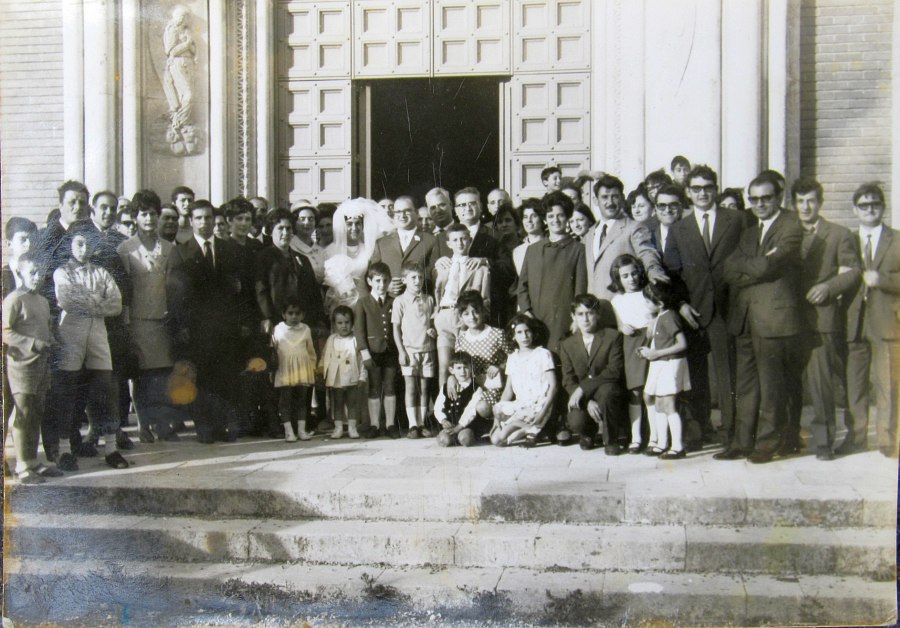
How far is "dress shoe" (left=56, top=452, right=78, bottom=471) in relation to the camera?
612cm

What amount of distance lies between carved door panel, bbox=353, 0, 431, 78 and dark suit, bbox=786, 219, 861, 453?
4.49m

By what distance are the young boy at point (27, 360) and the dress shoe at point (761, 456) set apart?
446 centimetres

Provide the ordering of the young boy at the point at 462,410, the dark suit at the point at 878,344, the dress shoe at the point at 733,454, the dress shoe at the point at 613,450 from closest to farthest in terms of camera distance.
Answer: the dark suit at the point at 878,344 → the dress shoe at the point at 733,454 → the dress shoe at the point at 613,450 → the young boy at the point at 462,410

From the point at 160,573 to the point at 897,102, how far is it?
5644 mm

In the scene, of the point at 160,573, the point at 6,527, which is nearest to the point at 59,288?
the point at 6,527

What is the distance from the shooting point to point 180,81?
900 centimetres

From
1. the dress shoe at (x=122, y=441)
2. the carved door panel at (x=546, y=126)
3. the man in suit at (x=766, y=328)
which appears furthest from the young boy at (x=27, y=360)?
the carved door panel at (x=546, y=126)

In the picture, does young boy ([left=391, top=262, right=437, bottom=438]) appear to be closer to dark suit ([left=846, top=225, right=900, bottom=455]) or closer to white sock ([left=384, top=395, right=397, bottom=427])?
white sock ([left=384, top=395, right=397, bottom=427])

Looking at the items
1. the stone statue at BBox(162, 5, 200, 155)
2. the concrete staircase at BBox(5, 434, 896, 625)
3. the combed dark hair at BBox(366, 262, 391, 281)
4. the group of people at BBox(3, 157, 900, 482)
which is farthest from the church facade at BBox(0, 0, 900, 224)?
the concrete staircase at BBox(5, 434, 896, 625)

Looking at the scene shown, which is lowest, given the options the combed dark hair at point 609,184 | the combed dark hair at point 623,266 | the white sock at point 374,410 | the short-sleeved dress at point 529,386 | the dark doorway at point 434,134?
the white sock at point 374,410

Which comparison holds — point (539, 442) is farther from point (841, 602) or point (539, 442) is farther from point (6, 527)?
point (6, 527)

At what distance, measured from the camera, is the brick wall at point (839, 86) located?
726cm

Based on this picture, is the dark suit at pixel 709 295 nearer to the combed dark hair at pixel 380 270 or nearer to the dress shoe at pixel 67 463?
the combed dark hair at pixel 380 270

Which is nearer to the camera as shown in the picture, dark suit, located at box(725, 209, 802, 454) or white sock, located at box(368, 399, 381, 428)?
dark suit, located at box(725, 209, 802, 454)
